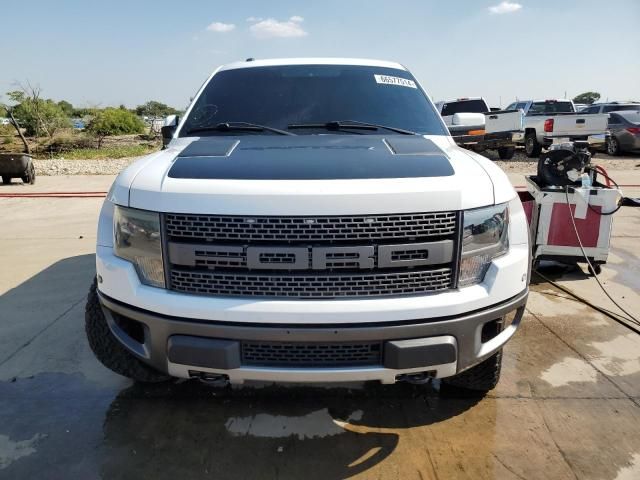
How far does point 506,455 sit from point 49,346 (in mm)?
3093

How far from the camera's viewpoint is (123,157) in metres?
20.7

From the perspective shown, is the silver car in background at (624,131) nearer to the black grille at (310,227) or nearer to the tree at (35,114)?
the black grille at (310,227)

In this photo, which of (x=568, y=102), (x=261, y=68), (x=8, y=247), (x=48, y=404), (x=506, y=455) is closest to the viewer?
(x=506, y=455)

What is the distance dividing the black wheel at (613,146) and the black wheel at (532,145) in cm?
249

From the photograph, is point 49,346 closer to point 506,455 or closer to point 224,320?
point 224,320

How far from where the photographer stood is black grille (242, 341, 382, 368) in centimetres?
210

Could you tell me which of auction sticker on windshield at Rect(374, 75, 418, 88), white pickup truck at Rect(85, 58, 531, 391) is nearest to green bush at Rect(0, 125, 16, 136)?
auction sticker on windshield at Rect(374, 75, 418, 88)

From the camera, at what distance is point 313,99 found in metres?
3.47

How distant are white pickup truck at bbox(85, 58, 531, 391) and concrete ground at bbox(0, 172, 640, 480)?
51 centimetres

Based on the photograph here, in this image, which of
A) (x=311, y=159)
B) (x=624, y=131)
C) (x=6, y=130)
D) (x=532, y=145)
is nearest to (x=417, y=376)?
(x=311, y=159)

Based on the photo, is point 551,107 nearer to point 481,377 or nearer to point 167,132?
point 167,132

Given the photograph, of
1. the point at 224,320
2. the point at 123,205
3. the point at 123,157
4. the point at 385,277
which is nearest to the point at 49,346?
the point at 123,205

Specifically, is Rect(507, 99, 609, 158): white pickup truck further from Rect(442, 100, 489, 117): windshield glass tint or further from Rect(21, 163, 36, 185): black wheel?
Rect(21, 163, 36, 185): black wheel

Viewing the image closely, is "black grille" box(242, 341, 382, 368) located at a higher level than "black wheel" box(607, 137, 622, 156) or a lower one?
higher
